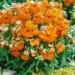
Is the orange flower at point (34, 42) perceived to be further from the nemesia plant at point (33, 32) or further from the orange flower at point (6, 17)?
the orange flower at point (6, 17)

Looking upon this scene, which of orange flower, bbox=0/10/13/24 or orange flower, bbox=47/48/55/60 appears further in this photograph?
orange flower, bbox=0/10/13/24

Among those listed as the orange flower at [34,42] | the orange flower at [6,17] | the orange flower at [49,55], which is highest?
the orange flower at [6,17]

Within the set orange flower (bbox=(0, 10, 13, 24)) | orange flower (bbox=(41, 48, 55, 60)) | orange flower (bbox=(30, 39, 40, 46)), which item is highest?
orange flower (bbox=(0, 10, 13, 24))

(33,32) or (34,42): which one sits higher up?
(33,32)

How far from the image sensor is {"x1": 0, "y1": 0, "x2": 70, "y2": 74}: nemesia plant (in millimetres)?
4535

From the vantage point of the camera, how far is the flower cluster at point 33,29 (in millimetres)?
4535

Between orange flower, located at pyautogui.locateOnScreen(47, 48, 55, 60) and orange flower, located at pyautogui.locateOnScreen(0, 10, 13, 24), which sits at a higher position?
orange flower, located at pyautogui.locateOnScreen(0, 10, 13, 24)

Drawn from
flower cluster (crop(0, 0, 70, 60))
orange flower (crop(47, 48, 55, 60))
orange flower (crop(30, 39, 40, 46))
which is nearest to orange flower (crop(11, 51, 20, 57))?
flower cluster (crop(0, 0, 70, 60))

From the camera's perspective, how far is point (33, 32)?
452 centimetres

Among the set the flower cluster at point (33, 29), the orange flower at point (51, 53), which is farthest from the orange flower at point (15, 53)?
the orange flower at point (51, 53)

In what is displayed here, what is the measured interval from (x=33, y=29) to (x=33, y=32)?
4 centimetres

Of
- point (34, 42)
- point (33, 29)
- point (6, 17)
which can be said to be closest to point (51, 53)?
point (34, 42)

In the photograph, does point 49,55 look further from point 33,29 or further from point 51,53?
point 33,29

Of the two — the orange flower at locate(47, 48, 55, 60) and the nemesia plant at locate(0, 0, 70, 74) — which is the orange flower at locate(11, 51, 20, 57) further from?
the orange flower at locate(47, 48, 55, 60)
